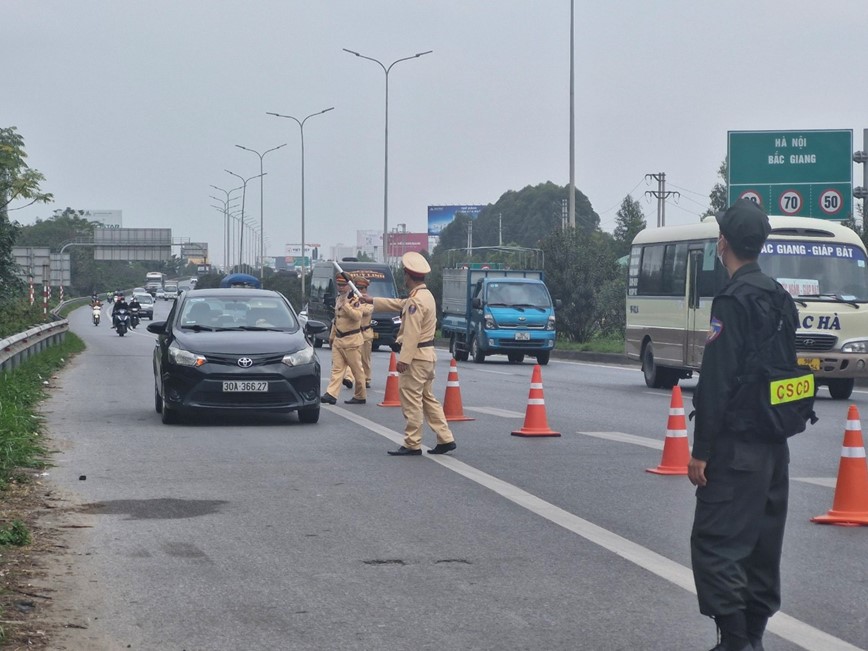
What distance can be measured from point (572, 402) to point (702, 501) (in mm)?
14952

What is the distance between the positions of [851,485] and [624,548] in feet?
6.05

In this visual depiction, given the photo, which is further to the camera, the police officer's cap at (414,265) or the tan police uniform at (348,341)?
the tan police uniform at (348,341)

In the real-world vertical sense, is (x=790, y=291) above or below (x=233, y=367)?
above

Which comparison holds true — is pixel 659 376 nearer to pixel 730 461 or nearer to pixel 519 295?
pixel 519 295

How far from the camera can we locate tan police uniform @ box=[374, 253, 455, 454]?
Answer: 12.8m

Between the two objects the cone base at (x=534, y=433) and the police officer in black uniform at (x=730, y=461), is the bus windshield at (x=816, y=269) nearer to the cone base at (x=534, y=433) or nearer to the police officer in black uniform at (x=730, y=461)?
the cone base at (x=534, y=433)

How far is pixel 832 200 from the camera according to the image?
3306cm

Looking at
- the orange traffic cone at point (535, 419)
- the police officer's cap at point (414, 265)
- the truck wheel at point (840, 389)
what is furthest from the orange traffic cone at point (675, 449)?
the truck wheel at point (840, 389)

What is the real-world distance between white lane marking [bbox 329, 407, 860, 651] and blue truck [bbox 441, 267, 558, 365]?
2098 centimetres

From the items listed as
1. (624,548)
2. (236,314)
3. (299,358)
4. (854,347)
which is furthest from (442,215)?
(624,548)

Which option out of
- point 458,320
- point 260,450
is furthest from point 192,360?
point 458,320

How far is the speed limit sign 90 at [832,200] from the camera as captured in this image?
3306 centimetres

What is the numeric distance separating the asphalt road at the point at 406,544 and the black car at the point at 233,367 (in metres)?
0.37

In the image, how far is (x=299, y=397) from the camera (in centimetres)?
1579
